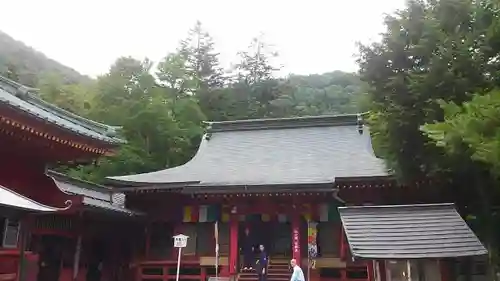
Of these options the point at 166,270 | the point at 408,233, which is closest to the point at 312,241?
the point at 166,270

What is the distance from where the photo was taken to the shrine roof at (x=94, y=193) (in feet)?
46.1

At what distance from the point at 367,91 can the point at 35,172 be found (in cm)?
761

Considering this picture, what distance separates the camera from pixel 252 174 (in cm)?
1642

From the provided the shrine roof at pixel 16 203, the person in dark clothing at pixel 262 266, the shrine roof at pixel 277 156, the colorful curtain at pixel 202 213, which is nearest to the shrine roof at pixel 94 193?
the shrine roof at pixel 277 156

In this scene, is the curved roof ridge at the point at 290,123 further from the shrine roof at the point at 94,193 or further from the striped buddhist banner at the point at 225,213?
the striped buddhist banner at the point at 225,213

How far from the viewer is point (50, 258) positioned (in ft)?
45.0

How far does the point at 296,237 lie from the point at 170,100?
14.9m

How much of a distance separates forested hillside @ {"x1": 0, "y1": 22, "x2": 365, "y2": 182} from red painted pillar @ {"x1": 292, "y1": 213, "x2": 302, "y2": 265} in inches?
209

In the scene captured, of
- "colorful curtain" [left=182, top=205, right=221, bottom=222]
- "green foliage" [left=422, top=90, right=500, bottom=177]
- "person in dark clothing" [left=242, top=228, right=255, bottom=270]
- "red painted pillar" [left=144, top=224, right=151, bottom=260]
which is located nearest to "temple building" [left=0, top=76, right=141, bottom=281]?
"red painted pillar" [left=144, top=224, right=151, bottom=260]

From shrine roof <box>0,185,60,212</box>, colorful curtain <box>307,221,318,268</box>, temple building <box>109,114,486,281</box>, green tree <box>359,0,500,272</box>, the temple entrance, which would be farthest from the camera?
the temple entrance

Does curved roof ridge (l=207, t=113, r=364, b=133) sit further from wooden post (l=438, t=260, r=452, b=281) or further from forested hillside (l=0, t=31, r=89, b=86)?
forested hillside (l=0, t=31, r=89, b=86)

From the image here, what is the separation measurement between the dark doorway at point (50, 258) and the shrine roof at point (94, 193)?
1.44 m

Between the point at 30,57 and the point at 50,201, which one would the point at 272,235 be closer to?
the point at 50,201

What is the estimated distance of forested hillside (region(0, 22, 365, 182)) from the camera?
24.3 metres
